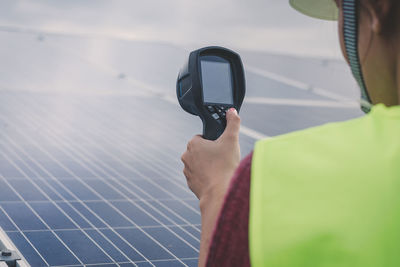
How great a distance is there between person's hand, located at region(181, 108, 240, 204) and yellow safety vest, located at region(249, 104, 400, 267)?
294mm

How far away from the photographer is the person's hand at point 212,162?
133cm

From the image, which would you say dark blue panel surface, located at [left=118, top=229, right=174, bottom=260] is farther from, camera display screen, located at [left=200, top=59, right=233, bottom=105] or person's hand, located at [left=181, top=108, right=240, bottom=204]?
person's hand, located at [left=181, top=108, right=240, bottom=204]

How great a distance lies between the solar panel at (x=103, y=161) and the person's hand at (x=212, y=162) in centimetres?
217

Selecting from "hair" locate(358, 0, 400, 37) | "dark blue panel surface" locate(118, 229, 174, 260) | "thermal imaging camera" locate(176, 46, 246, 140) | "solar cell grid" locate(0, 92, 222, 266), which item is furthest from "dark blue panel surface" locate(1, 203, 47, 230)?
"hair" locate(358, 0, 400, 37)

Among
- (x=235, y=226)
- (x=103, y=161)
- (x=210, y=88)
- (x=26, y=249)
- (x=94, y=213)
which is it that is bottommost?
(x=103, y=161)

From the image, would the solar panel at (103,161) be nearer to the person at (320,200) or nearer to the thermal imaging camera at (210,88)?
the thermal imaging camera at (210,88)

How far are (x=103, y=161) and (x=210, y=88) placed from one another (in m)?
4.08

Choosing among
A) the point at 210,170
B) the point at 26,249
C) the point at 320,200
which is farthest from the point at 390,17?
the point at 26,249

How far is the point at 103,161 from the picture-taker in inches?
230

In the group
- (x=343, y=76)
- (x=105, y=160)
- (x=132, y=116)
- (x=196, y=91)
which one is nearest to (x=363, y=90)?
(x=196, y=91)

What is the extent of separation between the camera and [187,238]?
4148 millimetres

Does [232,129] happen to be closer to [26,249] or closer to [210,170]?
[210,170]

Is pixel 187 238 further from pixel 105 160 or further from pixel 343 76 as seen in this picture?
pixel 343 76

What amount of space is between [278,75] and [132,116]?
691 cm
